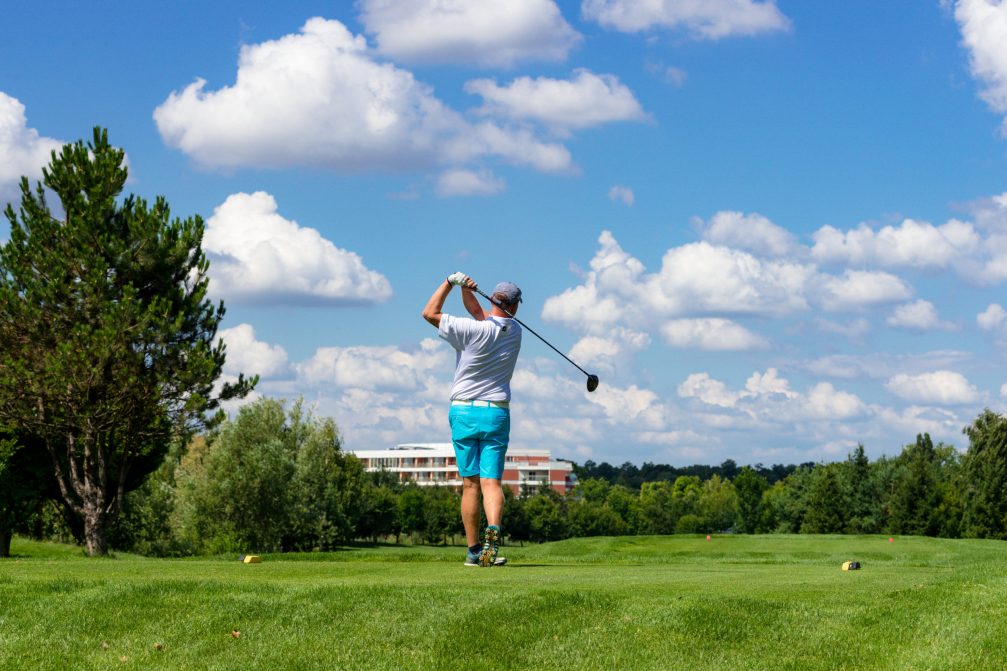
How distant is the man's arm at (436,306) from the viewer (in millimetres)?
11805

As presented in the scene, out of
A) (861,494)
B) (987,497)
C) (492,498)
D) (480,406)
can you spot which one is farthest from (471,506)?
(861,494)

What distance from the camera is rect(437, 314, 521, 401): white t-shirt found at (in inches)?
458

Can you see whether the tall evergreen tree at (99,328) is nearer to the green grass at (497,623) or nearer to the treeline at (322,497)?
the treeline at (322,497)

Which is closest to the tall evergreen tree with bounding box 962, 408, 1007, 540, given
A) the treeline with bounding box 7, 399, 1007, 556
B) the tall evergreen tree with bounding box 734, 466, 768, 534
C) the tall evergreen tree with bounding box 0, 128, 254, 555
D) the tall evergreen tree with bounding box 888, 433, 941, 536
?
the treeline with bounding box 7, 399, 1007, 556

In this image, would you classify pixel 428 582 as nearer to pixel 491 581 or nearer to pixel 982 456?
pixel 491 581

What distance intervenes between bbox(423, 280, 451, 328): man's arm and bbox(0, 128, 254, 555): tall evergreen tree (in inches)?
1046

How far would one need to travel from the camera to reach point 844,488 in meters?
83.3

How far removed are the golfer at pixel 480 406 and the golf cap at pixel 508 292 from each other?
26 centimetres

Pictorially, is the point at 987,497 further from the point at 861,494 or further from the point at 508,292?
the point at 508,292

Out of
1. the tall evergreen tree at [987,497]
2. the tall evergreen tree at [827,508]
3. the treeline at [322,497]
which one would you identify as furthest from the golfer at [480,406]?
the tall evergreen tree at [827,508]

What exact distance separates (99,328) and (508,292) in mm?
28059

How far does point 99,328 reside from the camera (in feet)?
119

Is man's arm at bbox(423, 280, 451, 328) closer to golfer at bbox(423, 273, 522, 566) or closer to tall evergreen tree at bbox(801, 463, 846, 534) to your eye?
golfer at bbox(423, 273, 522, 566)

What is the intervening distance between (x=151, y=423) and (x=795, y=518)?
2770 inches
